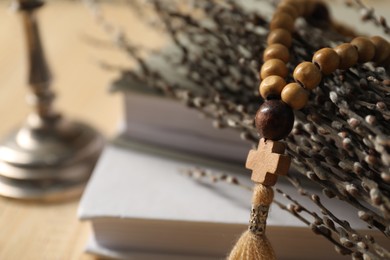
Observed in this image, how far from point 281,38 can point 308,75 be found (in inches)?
3.1

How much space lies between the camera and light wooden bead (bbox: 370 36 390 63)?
0.47 m

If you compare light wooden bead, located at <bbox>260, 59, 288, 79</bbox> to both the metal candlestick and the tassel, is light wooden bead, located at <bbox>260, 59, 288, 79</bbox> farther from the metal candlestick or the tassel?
the metal candlestick

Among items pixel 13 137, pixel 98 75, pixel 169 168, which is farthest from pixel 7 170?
pixel 98 75

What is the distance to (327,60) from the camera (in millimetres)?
437

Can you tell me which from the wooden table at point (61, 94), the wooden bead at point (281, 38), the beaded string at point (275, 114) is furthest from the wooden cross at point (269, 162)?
the wooden table at point (61, 94)

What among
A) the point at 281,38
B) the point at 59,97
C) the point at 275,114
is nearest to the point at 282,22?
the point at 281,38

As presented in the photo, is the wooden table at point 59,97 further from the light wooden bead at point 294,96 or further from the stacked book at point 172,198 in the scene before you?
the light wooden bead at point 294,96

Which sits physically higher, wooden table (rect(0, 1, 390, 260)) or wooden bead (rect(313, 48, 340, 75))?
wooden bead (rect(313, 48, 340, 75))

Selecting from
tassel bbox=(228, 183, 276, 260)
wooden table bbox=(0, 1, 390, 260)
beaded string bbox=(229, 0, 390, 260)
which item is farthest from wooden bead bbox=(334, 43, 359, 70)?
wooden table bbox=(0, 1, 390, 260)

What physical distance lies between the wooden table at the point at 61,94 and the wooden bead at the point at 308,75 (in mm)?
265

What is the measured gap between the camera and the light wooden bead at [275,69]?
452 mm

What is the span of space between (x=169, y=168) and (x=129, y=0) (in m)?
0.21

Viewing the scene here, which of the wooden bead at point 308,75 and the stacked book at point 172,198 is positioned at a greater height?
the wooden bead at point 308,75

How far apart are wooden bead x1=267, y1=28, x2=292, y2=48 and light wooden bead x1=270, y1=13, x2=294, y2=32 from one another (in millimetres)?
11
